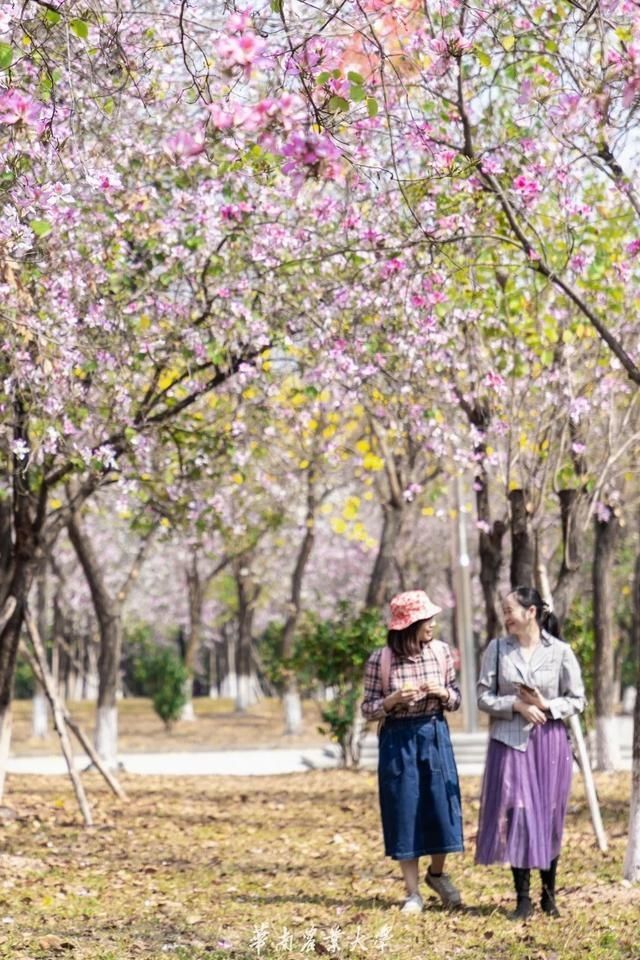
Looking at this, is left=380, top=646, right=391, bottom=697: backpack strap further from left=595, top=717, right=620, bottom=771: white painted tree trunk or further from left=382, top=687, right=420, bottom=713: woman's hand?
left=595, top=717, right=620, bottom=771: white painted tree trunk

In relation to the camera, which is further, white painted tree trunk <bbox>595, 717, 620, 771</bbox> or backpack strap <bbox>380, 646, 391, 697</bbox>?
white painted tree trunk <bbox>595, 717, 620, 771</bbox>

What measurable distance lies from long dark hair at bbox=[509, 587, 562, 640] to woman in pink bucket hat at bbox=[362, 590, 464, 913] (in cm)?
49

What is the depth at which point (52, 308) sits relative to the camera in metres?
9.75

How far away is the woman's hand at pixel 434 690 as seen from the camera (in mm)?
8328

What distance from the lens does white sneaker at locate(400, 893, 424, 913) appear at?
28.0 ft

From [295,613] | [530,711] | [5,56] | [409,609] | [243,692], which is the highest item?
[5,56]

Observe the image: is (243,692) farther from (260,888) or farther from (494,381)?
(260,888)

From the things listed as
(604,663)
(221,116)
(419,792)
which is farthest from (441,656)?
(604,663)

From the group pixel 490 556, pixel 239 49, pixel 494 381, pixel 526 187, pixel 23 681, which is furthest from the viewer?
pixel 23 681

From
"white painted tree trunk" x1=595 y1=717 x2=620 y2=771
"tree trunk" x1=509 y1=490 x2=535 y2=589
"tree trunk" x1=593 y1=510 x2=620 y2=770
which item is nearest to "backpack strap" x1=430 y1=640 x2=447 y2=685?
"tree trunk" x1=509 y1=490 x2=535 y2=589

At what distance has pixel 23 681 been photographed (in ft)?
194

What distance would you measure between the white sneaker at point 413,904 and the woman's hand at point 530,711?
4.23 ft

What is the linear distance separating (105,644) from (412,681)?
39.5 feet

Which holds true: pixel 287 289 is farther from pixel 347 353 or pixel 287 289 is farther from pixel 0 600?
pixel 0 600
